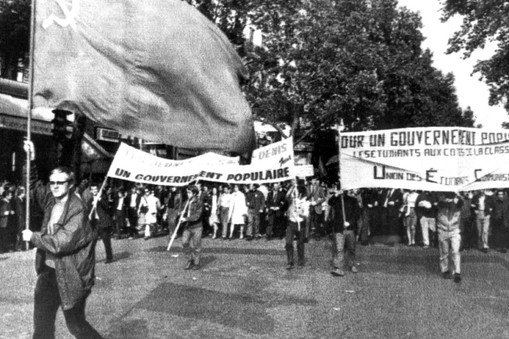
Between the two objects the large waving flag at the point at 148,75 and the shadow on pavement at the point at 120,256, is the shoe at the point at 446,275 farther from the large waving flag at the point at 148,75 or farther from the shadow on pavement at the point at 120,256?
the large waving flag at the point at 148,75

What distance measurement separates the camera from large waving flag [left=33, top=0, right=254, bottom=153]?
584 centimetres

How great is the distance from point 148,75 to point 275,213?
583 inches

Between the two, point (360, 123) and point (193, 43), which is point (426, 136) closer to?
point (193, 43)

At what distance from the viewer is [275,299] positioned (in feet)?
30.9

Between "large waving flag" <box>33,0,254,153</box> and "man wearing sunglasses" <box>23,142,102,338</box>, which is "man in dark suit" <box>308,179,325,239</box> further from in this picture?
"man wearing sunglasses" <box>23,142,102,338</box>

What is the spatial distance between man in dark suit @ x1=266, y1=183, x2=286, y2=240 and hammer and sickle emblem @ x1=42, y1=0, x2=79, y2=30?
47.5 feet

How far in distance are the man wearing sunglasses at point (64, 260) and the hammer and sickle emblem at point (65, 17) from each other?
1.60m

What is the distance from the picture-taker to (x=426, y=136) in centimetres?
1148

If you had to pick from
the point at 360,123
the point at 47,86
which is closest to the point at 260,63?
the point at 360,123

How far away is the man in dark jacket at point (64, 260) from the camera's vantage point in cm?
508

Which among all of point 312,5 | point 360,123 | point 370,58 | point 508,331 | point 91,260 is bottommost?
point 508,331

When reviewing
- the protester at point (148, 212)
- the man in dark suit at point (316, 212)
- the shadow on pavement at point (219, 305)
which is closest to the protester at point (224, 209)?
the protester at point (148, 212)

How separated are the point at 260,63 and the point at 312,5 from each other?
3.59 m

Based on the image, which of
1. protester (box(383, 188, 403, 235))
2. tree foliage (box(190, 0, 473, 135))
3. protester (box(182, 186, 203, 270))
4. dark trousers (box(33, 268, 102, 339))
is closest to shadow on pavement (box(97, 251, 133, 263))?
protester (box(182, 186, 203, 270))
